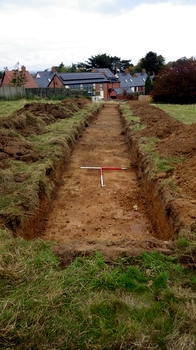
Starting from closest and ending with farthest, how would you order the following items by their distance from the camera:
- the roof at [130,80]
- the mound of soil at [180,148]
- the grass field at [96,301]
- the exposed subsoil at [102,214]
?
the grass field at [96,301]
the exposed subsoil at [102,214]
the mound of soil at [180,148]
the roof at [130,80]

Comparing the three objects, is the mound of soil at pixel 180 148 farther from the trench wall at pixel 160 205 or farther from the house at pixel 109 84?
the house at pixel 109 84

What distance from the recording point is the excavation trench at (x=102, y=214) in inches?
150

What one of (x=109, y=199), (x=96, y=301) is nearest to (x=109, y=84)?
(x=109, y=199)

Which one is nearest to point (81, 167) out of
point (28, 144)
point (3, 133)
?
point (28, 144)

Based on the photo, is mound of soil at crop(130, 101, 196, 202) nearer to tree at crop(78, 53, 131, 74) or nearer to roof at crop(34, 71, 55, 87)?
roof at crop(34, 71, 55, 87)

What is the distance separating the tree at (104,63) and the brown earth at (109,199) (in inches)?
2458

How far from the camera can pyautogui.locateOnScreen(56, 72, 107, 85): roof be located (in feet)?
160

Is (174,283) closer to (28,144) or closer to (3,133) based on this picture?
(28,144)

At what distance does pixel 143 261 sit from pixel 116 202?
3099 mm

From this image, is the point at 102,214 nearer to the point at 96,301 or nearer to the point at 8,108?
the point at 96,301

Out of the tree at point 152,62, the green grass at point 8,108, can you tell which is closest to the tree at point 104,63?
the tree at point 152,62

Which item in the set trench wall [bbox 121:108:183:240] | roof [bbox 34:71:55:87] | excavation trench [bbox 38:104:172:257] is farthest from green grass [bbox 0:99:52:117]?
roof [bbox 34:71:55:87]

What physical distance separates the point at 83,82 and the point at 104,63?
841 inches

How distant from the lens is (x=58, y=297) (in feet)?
8.77
